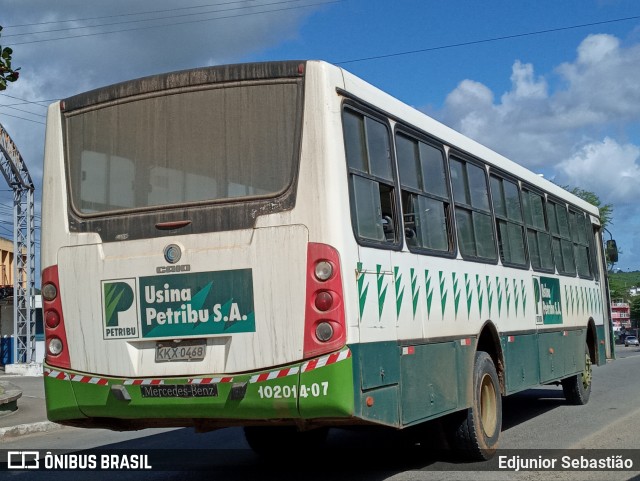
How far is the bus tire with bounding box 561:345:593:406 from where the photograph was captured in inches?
530

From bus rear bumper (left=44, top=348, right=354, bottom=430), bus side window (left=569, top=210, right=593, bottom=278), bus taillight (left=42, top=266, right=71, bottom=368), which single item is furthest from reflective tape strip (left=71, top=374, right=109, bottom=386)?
bus side window (left=569, top=210, right=593, bottom=278)

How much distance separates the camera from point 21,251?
33219 millimetres

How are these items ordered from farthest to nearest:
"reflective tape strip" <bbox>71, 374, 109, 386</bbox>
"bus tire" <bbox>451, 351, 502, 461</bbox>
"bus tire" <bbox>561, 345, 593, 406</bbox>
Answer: "bus tire" <bbox>561, 345, 593, 406</bbox> < "bus tire" <bbox>451, 351, 502, 461</bbox> < "reflective tape strip" <bbox>71, 374, 109, 386</bbox>

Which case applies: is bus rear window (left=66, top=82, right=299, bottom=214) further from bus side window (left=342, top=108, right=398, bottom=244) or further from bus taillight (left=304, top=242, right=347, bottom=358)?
bus taillight (left=304, top=242, right=347, bottom=358)

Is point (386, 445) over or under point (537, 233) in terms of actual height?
under

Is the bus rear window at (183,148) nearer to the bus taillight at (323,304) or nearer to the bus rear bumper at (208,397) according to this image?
the bus taillight at (323,304)

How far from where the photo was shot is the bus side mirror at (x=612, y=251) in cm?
1625

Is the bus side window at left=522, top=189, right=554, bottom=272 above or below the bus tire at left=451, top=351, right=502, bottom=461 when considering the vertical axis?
above

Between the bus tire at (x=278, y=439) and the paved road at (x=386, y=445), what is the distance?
109 millimetres

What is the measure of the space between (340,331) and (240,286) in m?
0.81

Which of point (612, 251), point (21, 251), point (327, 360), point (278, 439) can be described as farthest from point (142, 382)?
point (21, 251)

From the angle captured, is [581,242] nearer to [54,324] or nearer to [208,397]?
[208,397]

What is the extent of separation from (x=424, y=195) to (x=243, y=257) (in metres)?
2.16

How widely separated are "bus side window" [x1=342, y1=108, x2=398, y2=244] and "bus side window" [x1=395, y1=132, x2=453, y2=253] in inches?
10.6
